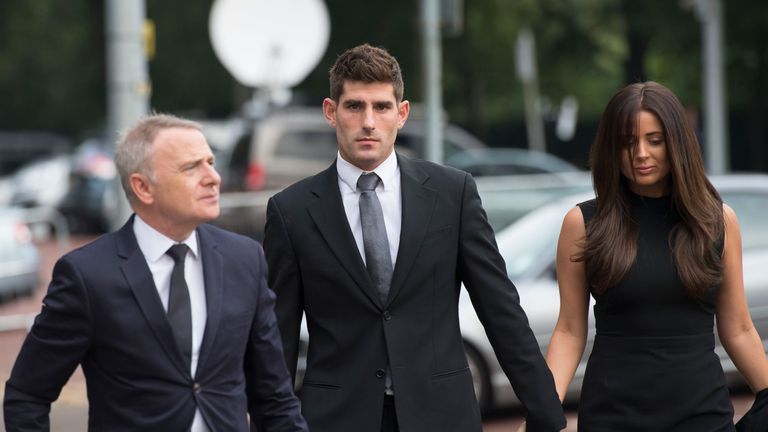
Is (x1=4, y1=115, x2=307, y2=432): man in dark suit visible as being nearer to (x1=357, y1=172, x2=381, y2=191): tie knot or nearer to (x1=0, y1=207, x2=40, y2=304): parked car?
(x1=357, y1=172, x2=381, y2=191): tie knot

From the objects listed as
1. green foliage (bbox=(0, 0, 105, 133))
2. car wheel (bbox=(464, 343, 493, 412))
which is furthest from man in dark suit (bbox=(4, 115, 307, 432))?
green foliage (bbox=(0, 0, 105, 133))

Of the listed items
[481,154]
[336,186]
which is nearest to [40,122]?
[481,154]

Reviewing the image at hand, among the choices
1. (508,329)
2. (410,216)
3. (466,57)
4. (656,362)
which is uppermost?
(410,216)

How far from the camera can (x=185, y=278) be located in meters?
3.64

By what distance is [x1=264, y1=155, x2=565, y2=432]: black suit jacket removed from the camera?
4.23 metres

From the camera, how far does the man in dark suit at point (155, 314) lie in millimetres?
3543

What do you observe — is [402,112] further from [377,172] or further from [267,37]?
[267,37]

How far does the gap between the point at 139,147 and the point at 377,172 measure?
91 centimetres

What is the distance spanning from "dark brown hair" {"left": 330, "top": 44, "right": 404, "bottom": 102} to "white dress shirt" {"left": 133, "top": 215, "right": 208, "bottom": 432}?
0.81 m

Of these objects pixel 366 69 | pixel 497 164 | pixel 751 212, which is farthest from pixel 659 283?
pixel 497 164

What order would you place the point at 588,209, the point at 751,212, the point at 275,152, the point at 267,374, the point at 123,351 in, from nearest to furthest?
the point at 123,351
the point at 267,374
the point at 588,209
the point at 751,212
the point at 275,152

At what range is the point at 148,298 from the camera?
357cm

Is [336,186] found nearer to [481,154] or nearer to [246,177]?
[246,177]

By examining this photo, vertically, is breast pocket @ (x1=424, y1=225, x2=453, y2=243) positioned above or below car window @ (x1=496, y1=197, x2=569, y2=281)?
above
